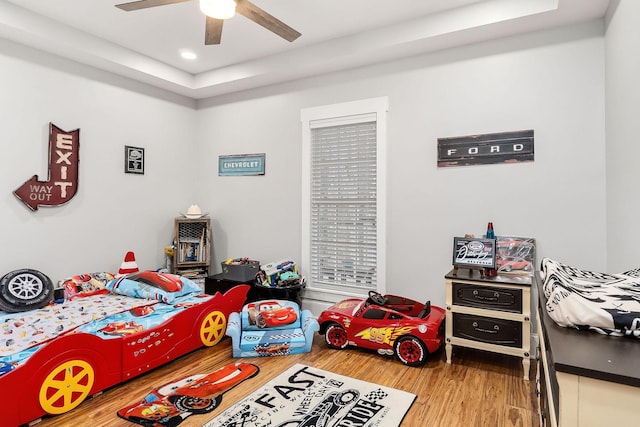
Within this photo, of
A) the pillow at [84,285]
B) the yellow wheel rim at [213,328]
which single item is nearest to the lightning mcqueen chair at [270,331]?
the yellow wheel rim at [213,328]

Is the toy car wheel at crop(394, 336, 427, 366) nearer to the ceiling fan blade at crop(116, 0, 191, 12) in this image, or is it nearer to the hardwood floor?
the hardwood floor

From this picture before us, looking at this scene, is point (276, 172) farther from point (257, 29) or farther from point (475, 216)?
point (475, 216)

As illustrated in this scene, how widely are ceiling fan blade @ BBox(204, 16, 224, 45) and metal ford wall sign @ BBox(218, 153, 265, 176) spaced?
1.66 metres

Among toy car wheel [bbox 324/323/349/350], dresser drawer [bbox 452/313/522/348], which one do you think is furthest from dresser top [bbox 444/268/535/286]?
toy car wheel [bbox 324/323/349/350]

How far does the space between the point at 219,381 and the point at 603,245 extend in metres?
2.91

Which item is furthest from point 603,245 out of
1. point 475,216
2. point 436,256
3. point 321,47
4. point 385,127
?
point 321,47

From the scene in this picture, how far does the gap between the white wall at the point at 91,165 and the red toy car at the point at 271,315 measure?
5.84ft

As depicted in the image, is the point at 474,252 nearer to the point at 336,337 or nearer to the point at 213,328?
the point at 336,337

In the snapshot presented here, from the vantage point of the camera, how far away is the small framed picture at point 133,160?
156 inches

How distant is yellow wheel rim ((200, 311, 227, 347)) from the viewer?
3.12 m

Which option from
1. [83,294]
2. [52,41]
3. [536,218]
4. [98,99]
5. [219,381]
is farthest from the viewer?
[98,99]

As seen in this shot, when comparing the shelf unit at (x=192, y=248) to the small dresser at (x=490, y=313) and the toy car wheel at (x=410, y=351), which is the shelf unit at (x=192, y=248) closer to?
the toy car wheel at (x=410, y=351)

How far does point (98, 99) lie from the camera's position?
3.72 m

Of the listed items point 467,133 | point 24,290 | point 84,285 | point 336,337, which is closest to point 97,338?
point 24,290
